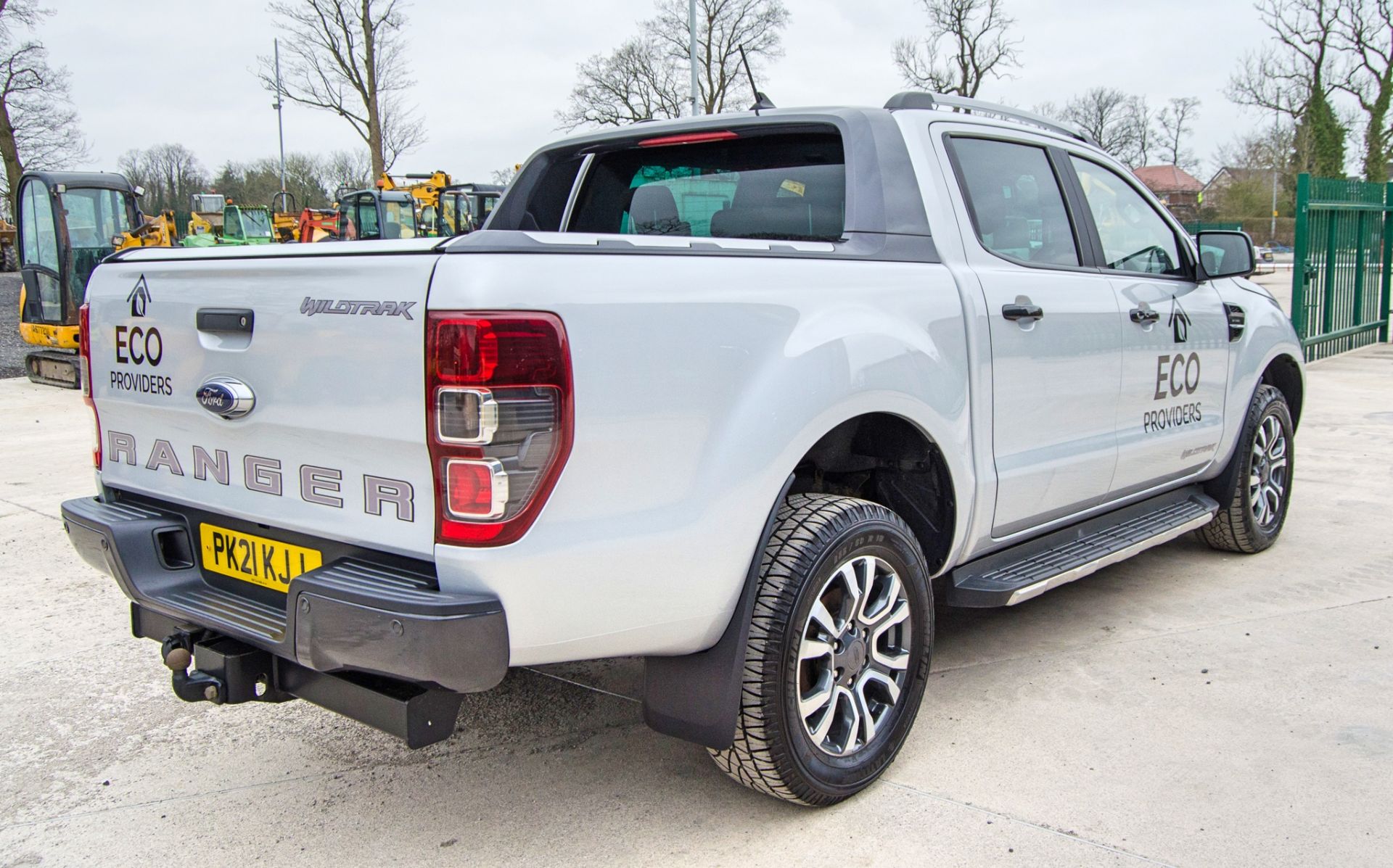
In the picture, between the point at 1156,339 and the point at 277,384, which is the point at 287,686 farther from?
the point at 1156,339

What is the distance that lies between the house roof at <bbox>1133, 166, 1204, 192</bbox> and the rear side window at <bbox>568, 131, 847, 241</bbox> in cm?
8178

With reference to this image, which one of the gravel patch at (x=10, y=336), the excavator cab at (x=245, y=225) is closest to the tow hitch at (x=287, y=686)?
the gravel patch at (x=10, y=336)

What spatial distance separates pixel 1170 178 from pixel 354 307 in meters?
102

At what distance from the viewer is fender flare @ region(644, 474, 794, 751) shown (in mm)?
2453

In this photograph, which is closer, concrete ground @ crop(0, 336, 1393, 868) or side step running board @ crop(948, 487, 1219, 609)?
concrete ground @ crop(0, 336, 1393, 868)

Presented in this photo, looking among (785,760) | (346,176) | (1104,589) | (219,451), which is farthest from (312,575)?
(346,176)

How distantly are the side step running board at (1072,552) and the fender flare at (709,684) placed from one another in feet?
3.26

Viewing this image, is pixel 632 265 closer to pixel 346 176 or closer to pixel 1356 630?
pixel 1356 630

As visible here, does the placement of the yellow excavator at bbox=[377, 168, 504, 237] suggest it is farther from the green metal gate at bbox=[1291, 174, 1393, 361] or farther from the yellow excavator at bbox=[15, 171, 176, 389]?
the green metal gate at bbox=[1291, 174, 1393, 361]

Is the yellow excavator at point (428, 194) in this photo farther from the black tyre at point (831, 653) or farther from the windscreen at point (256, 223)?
the black tyre at point (831, 653)

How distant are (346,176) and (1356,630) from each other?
54102mm

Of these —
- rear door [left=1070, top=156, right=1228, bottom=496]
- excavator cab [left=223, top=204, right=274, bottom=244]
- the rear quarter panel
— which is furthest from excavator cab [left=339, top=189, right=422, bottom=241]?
the rear quarter panel

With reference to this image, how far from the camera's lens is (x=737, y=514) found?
2.41 m

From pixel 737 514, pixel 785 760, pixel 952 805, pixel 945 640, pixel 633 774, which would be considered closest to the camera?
pixel 737 514
